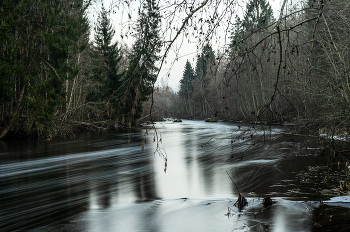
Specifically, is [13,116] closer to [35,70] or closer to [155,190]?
[35,70]

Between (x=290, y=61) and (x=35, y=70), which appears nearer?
(x=290, y=61)

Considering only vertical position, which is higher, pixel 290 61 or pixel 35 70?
pixel 35 70

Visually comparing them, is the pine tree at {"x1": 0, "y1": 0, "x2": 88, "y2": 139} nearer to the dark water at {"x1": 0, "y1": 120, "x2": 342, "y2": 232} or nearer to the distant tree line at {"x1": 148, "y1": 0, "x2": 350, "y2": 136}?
the dark water at {"x1": 0, "y1": 120, "x2": 342, "y2": 232}

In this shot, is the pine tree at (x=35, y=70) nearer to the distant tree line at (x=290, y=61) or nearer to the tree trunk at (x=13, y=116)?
the tree trunk at (x=13, y=116)

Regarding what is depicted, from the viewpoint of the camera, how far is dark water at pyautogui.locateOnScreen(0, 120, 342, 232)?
579 cm

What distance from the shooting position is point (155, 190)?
8.32 meters

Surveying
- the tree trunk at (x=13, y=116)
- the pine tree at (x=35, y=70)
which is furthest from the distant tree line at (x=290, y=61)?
the tree trunk at (x=13, y=116)

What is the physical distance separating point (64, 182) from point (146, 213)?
4.23m

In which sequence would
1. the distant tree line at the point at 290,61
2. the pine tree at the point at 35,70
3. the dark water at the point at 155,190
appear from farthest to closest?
the pine tree at the point at 35,70
the dark water at the point at 155,190
the distant tree line at the point at 290,61

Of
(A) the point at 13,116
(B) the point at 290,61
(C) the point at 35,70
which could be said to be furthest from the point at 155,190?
(C) the point at 35,70

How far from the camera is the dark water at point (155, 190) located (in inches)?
228

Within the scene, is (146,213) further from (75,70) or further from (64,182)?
(75,70)

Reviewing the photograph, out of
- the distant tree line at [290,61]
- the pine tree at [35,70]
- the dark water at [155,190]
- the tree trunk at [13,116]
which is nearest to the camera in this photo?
the distant tree line at [290,61]

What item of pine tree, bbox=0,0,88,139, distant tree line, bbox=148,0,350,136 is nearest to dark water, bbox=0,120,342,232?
distant tree line, bbox=148,0,350,136
